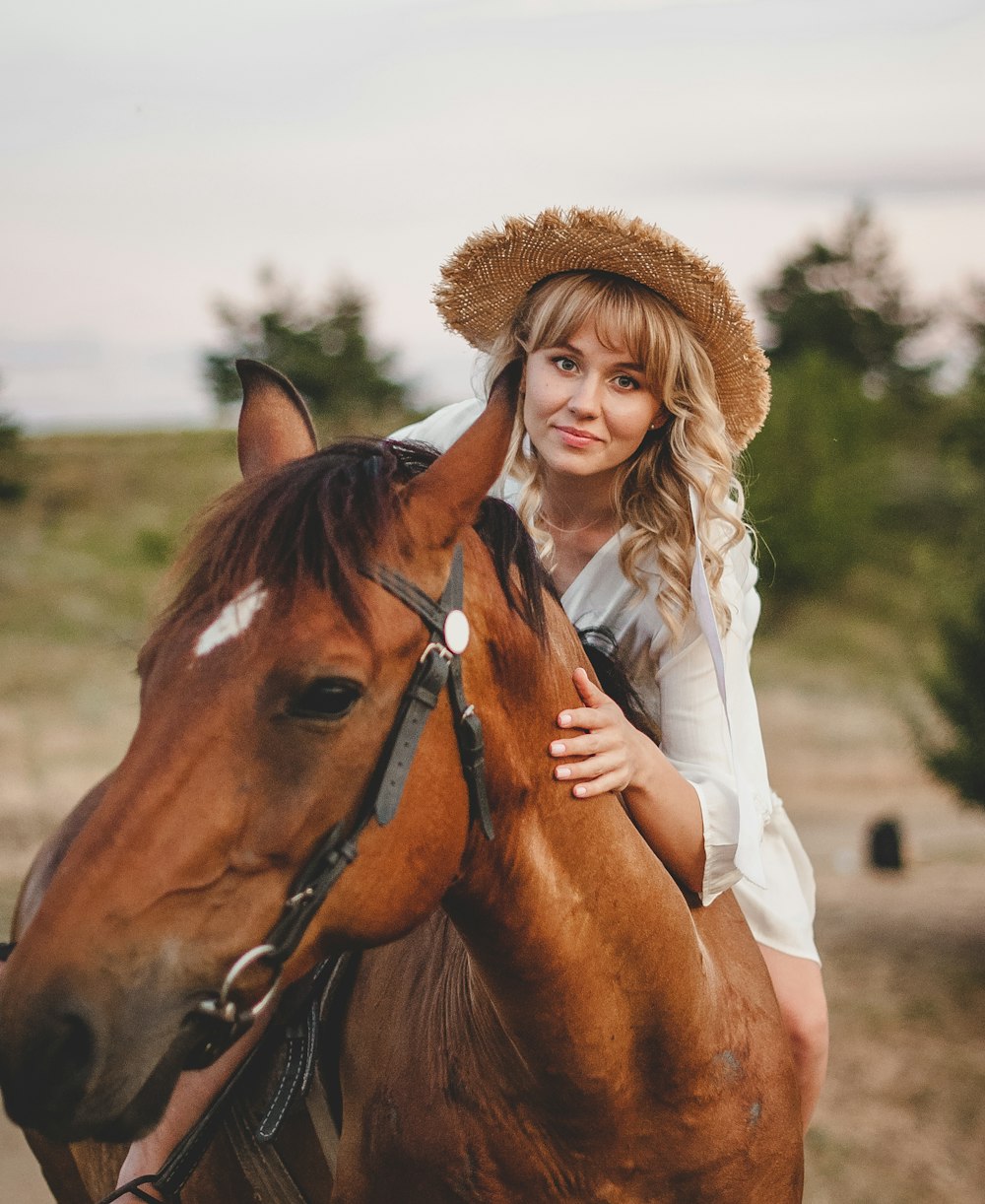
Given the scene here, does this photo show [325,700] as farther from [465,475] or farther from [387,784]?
[465,475]

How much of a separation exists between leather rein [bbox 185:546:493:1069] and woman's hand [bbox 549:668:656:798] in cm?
22

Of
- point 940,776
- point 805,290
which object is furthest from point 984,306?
point 940,776

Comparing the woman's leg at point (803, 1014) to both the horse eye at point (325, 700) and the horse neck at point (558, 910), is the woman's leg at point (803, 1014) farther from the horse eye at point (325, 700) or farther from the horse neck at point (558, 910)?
the horse eye at point (325, 700)

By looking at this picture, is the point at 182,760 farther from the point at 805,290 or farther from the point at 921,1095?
the point at 805,290

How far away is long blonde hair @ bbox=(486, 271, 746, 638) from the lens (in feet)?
8.74

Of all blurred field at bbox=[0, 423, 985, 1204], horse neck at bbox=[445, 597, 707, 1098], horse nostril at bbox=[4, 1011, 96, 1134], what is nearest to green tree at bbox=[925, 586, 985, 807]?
blurred field at bbox=[0, 423, 985, 1204]

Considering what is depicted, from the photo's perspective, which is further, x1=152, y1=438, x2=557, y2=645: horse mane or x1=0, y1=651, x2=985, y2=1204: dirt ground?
x1=0, y1=651, x2=985, y2=1204: dirt ground

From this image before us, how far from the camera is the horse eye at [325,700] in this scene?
163 centimetres

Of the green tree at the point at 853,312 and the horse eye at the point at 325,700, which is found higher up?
the green tree at the point at 853,312

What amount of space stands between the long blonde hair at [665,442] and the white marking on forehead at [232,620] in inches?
44.4

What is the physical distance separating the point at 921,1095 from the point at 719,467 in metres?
6.47

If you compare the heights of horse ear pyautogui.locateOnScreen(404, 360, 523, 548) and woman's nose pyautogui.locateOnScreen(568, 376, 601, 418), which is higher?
woman's nose pyautogui.locateOnScreen(568, 376, 601, 418)

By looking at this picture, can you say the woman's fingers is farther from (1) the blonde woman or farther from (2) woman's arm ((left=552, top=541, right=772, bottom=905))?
(1) the blonde woman

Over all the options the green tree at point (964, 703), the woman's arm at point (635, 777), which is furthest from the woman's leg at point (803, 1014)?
the green tree at point (964, 703)
